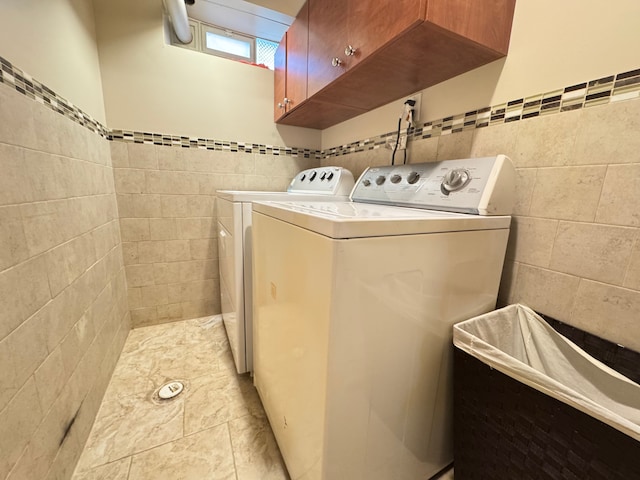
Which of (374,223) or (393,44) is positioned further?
(393,44)

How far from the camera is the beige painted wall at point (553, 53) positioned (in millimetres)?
696

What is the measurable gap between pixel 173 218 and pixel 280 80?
1297 millimetres

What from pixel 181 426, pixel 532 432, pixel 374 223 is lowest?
pixel 181 426

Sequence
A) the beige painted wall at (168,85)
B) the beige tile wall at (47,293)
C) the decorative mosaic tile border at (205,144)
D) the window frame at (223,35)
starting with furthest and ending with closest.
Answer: the window frame at (223,35), the decorative mosaic tile border at (205,144), the beige painted wall at (168,85), the beige tile wall at (47,293)

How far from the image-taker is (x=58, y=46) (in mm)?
1067

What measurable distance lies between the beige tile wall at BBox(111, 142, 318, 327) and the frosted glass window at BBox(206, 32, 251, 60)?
1.03 meters

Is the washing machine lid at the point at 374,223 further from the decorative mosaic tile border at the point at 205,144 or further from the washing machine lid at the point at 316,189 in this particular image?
the decorative mosaic tile border at the point at 205,144

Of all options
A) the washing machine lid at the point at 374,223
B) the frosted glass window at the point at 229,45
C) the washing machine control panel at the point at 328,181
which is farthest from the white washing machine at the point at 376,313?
the frosted glass window at the point at 229,45

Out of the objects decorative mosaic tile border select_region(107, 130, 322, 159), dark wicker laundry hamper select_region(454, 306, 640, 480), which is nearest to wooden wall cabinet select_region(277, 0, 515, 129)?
decorative mosaic tile border select_region(107, 130, 322, 159)

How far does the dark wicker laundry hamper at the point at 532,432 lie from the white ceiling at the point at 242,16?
7.95ft

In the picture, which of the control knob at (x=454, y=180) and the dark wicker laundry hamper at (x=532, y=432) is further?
the control knob at (x=454, y=180)

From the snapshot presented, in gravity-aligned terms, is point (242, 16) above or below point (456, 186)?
above

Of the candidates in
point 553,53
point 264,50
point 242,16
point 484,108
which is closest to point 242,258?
point 484,108

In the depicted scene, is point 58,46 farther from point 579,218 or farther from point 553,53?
point 579,218
